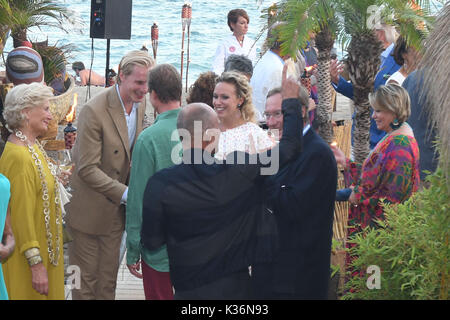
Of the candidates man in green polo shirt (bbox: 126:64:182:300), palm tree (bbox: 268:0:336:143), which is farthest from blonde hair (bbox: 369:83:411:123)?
man in green polo shirt (bbox: 126:64:182:300)

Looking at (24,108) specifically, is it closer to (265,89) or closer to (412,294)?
(412,294)

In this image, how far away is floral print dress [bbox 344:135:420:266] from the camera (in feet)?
15.6

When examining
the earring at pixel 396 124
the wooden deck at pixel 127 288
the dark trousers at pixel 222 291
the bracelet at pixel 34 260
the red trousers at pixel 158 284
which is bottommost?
the wooden deck at pixel 127 288

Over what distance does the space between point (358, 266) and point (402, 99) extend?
1.17 meters

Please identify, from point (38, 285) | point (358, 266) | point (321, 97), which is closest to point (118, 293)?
point (38, 285)

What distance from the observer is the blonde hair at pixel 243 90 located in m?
4.79

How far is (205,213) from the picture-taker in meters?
3.40

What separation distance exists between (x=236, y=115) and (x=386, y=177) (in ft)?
3.56

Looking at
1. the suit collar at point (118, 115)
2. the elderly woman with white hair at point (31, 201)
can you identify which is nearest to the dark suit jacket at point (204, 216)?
the elderly woman with white hair at point (31, 201)

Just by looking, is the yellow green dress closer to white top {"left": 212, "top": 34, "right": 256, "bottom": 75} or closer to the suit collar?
the suit collar

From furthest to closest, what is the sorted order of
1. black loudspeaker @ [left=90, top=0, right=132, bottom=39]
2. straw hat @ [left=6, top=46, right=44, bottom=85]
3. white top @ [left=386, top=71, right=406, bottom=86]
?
black loudspeaker @ [left=90, top=0, right=132, bottom=39] → straw hat @ [left=6, top=46, right=44, bottom=85] → white top @ [left=386, top=71, right=406, bottom=86]

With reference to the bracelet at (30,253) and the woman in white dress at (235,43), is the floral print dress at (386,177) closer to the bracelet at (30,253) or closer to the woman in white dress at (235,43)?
the bracelet at (30,253)

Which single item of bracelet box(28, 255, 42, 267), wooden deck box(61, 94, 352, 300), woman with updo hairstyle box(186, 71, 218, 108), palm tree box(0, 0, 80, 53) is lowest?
wooden deck box(61, 94, 352, 300)

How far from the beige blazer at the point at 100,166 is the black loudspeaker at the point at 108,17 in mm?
5947
